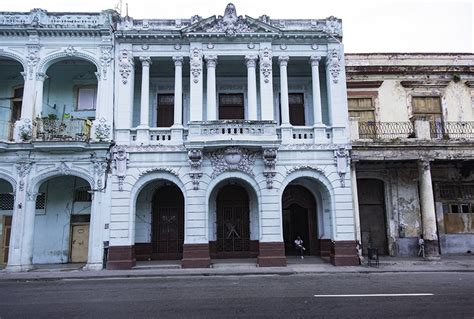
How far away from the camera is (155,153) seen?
52.2ft

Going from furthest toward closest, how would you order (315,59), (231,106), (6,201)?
(231,106) → (6,201) → (315,59)

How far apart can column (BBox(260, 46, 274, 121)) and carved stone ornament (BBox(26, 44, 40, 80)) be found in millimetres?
10352

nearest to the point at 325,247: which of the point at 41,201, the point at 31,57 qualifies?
the point at 41,201

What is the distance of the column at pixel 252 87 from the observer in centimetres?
1631

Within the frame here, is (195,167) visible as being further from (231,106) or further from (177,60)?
(177,60)

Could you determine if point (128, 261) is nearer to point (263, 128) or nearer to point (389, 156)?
point (263, 128)

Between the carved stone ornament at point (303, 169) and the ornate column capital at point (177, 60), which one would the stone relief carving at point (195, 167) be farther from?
the ornate column capital at point (177, 60)

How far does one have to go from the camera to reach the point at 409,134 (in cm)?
1761

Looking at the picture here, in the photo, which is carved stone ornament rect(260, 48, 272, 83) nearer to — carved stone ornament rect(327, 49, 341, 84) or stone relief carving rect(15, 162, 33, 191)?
carved stone ornament rect(327, 49, 341, 84)

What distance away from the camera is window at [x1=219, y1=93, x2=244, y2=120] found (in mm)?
18078

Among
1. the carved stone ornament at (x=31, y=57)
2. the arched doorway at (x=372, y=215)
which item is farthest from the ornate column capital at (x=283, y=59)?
the carved stone ornament at (x=31, y=57)

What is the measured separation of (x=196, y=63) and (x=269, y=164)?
5.76 meters

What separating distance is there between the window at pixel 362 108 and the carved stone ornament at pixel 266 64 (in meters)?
4.82

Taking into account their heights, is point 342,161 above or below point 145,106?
below
